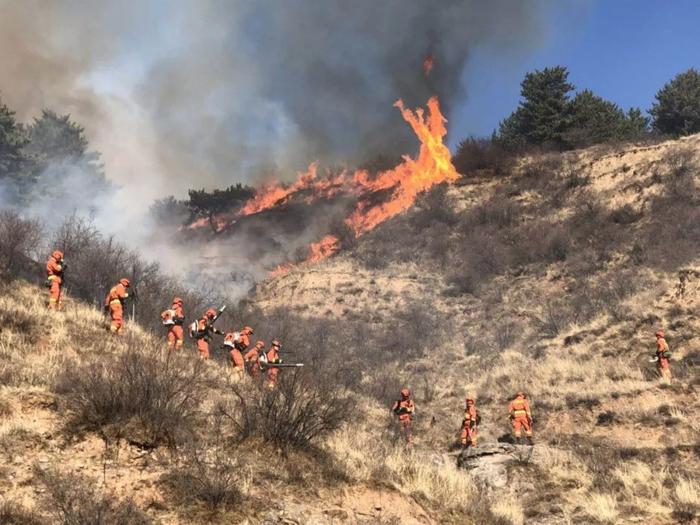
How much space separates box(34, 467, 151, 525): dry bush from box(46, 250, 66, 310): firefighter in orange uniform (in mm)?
7673

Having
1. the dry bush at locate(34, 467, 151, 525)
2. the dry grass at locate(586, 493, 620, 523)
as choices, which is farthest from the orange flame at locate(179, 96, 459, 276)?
the dry bush at locate(34, 467, 151, 525)

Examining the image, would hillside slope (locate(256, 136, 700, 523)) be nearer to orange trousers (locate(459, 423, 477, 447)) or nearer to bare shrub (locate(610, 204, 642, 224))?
bare shrub (locate(610, 204, 642, 224))

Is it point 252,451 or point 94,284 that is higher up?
point 94,284

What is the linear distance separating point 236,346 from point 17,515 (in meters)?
9.58

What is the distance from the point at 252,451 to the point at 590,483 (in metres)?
7.12

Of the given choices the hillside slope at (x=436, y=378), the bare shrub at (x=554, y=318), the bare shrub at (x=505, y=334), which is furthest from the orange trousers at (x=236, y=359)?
the bare shrub at (x=554, y=318)

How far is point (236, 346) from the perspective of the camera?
45.7 feet

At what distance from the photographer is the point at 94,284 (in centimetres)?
1825

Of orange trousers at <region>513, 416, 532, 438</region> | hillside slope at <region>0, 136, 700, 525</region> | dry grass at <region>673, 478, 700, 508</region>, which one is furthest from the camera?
orange trousers at <region>513, 416, 532, 438</region>

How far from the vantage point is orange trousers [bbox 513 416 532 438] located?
46.1ft

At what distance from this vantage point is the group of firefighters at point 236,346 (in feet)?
39.3

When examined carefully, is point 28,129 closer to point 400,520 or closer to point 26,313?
point 26,313

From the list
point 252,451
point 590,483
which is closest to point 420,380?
point 590,483

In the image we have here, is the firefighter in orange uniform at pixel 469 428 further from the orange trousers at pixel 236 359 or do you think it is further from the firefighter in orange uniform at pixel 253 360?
the orange trousers at pixel 236 359
